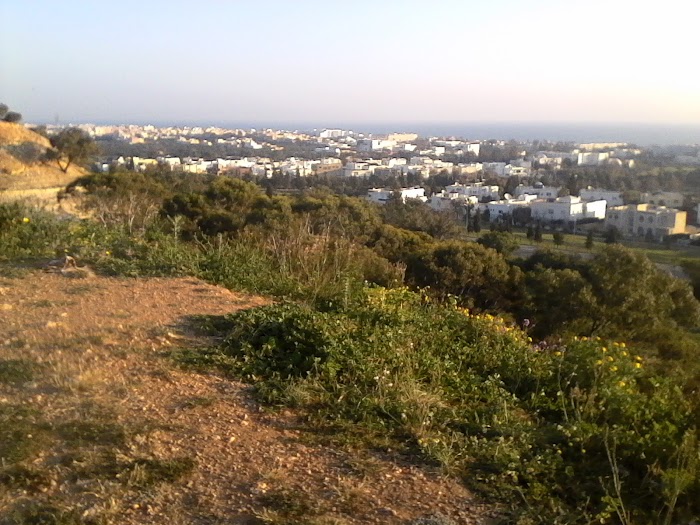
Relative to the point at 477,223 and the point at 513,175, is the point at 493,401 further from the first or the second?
the point at 513,175

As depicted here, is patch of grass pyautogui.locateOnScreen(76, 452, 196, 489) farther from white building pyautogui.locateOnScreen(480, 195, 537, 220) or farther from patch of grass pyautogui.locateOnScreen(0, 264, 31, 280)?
white building pyautogui.locateOnScreen(480, 195, 537, 220)

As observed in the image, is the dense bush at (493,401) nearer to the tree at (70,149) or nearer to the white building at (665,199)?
the white building at (665,199)

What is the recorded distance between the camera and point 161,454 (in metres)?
2.74

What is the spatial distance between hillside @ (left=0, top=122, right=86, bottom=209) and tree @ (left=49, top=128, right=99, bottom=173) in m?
0.29

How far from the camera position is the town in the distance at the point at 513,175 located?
22.8 m

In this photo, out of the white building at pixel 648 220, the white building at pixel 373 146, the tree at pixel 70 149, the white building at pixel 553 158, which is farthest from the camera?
the white building at pixel 373 146

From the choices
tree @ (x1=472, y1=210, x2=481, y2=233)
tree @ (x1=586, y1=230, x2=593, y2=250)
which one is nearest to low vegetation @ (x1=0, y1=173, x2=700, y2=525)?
tree @ (x1=586, y1=230, x2=593, y2=250)

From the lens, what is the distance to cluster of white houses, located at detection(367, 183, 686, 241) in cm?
2100

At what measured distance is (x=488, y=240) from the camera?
60.6ft

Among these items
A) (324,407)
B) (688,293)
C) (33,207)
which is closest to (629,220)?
(688,293)

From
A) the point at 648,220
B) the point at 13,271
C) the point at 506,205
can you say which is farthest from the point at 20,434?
the point at 506,205

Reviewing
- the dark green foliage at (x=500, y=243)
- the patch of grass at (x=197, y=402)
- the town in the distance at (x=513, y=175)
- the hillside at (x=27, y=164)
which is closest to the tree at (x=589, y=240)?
the town in the distance at (x=513, y=175)

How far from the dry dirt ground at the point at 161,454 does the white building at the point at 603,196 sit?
23874 mm

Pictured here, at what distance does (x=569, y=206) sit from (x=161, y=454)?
25599 mm
